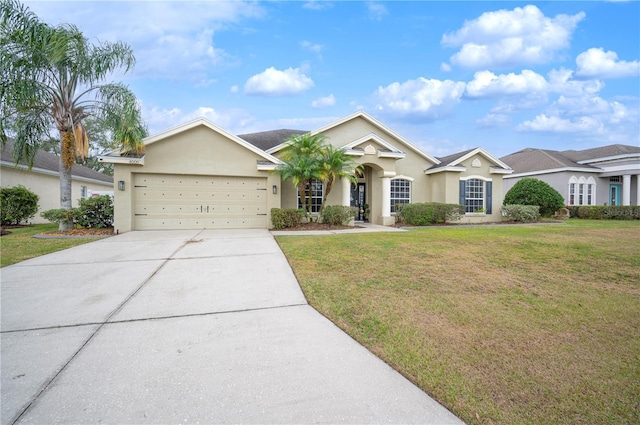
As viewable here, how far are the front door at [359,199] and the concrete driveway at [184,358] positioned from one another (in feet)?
39.4

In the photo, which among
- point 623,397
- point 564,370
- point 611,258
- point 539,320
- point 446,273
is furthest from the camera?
point 611,258

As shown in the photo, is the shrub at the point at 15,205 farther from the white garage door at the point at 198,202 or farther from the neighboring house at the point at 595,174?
the neighboring house at the point at 595,174

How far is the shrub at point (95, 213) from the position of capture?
11555mm

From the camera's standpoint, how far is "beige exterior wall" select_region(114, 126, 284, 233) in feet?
38.2

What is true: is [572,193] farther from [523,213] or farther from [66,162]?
[66,162]

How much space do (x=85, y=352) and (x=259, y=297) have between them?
2.09 m

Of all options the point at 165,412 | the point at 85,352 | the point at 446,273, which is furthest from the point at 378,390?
the point at 446,273

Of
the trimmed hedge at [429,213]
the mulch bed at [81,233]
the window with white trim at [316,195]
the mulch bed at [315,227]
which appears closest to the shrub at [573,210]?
the trimmed hedge at [429,213]

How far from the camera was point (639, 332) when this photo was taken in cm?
331

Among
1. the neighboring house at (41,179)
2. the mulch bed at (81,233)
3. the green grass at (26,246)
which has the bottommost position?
the green grass at (26,246)

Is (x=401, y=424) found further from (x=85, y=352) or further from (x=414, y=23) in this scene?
(x=414, y=23)

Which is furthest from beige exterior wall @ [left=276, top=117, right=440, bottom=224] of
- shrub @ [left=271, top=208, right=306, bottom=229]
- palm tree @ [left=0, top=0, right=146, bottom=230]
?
palm tree @ [left=0, top=0, right=146, bottom=230]

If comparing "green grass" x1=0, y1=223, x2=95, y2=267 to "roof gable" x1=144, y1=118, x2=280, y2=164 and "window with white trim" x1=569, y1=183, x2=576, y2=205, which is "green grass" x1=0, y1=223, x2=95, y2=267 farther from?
"window with white trim" x1=569, y1=183, x2=576, y2=205

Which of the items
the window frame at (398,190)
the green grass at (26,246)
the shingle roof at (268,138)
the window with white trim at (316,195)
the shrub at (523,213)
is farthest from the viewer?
the shingle roof at (268,138)
